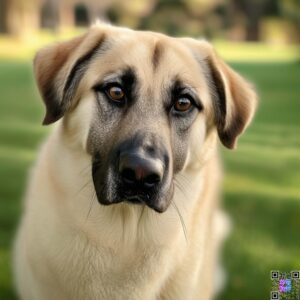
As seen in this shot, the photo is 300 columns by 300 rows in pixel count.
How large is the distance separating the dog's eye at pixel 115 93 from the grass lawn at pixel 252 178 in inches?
57.7

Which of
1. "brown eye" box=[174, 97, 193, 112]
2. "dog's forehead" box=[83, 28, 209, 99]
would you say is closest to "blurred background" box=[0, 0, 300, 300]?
"dog's forehead" box=[83, 28, 209, 99]

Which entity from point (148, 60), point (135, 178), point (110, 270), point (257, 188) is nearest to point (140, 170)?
point (135, 178)

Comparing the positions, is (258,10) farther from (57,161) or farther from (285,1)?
(57,161)

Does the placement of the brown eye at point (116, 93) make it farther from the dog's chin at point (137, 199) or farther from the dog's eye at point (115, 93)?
the dog's chin at point (137, 199)

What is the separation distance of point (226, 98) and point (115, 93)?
523 millimetres

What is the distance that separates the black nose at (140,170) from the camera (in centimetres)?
243

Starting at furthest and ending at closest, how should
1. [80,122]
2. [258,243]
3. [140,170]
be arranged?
[258,243] → [80,122] → [140,170]

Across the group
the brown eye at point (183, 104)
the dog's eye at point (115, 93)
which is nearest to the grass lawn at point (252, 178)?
the brown eye at point (183, 104)

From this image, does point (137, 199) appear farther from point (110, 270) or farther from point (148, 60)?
point (148, 60)

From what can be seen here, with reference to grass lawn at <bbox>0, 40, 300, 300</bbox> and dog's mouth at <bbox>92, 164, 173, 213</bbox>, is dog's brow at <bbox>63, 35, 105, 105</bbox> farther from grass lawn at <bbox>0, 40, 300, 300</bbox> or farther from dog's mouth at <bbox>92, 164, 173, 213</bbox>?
grass lawn at <bbox>0, 40, 300, 300</bbox>

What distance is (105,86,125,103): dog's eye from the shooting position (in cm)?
262

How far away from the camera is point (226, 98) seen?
112 inches

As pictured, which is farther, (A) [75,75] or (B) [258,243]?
(B) [258,243]

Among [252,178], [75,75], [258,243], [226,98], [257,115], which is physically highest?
[75,75]
